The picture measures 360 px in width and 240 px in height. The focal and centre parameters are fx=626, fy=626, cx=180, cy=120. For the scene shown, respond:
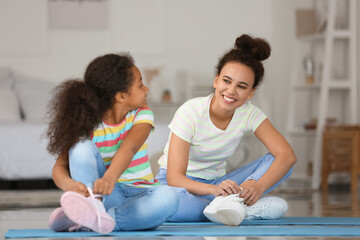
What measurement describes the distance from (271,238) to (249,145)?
387cm

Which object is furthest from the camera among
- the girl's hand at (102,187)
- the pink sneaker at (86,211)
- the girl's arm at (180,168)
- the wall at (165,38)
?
the wall at (165,38)

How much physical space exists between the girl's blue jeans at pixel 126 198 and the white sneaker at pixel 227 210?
197 mm

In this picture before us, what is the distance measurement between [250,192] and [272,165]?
0.67 ft

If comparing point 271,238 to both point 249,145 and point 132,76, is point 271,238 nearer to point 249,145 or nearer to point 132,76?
point 132,76

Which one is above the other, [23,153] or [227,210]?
[227,210]

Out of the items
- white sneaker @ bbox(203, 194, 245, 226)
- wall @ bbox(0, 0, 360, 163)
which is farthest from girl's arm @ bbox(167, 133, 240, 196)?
wall @ bbox(0, 0, 360, 163)

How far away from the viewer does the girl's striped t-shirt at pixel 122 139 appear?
2.04 m

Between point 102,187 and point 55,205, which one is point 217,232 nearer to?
point 102,187

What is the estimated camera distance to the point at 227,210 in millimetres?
2125

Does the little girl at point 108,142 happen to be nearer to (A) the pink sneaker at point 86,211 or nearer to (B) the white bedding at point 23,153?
(A) the pink sneaker at point 86,211

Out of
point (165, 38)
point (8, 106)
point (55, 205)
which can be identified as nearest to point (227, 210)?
point (55, 205)

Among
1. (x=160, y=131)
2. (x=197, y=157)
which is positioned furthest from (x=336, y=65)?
(x=197, y=157)

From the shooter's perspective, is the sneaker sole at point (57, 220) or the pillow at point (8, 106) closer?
the sneaker sole at point (57, 220)

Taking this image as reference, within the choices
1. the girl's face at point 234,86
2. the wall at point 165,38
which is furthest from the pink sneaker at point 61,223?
the wall at point 165,38
